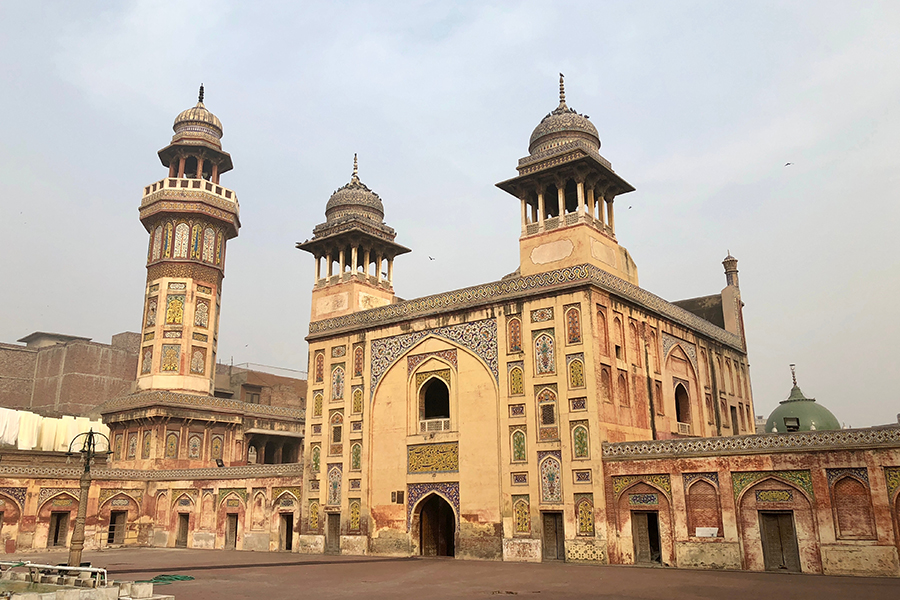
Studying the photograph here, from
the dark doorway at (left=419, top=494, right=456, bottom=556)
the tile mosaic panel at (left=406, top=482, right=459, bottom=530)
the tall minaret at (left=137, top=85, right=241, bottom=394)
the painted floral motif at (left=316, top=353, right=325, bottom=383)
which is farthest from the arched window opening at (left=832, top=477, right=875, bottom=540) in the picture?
the tall minaret at (left=137, top=85, right=241, bottom=394)

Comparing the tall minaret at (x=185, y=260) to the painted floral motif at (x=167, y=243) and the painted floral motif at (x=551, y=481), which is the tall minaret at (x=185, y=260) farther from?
the painted floral motif at (x=551, y=481)

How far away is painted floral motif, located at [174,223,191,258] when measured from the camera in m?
34.3

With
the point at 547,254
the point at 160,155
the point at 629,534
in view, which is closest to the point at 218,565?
the point at 629,534

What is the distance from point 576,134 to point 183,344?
1998 centimetres

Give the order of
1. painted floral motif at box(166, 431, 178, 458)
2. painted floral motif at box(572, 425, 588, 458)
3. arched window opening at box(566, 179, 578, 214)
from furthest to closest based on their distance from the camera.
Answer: painted floral motif at box(166, 431, 178, 458) → arched window opening at box(566, 179, 578, 214) → painted floral motif at box(572, 425, 588, 458)

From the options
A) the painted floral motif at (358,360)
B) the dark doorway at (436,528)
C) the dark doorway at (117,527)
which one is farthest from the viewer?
the dark doorway at (117,527)

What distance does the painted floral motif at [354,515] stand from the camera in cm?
2364

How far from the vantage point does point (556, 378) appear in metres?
20.5

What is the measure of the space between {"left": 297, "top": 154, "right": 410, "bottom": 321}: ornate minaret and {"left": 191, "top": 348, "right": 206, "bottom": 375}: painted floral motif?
27.0 feet

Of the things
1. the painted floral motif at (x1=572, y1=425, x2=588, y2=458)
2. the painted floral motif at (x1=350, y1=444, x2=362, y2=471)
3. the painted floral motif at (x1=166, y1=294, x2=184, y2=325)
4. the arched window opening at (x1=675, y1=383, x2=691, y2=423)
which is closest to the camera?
the painted floral motif at (x1=572, y1=425, x2=588, y2=458)

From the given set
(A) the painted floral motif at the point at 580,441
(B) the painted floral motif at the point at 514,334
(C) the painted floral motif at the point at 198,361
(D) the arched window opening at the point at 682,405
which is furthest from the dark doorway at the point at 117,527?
(D) the arched window opening at the point at 682,405

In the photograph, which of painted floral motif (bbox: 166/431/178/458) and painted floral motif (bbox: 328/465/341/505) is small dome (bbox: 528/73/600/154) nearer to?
painted floral motif (bbox: 328/465/341/505)

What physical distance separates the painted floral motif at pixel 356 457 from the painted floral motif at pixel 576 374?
26.3 ft

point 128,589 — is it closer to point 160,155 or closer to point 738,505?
point 738,505
